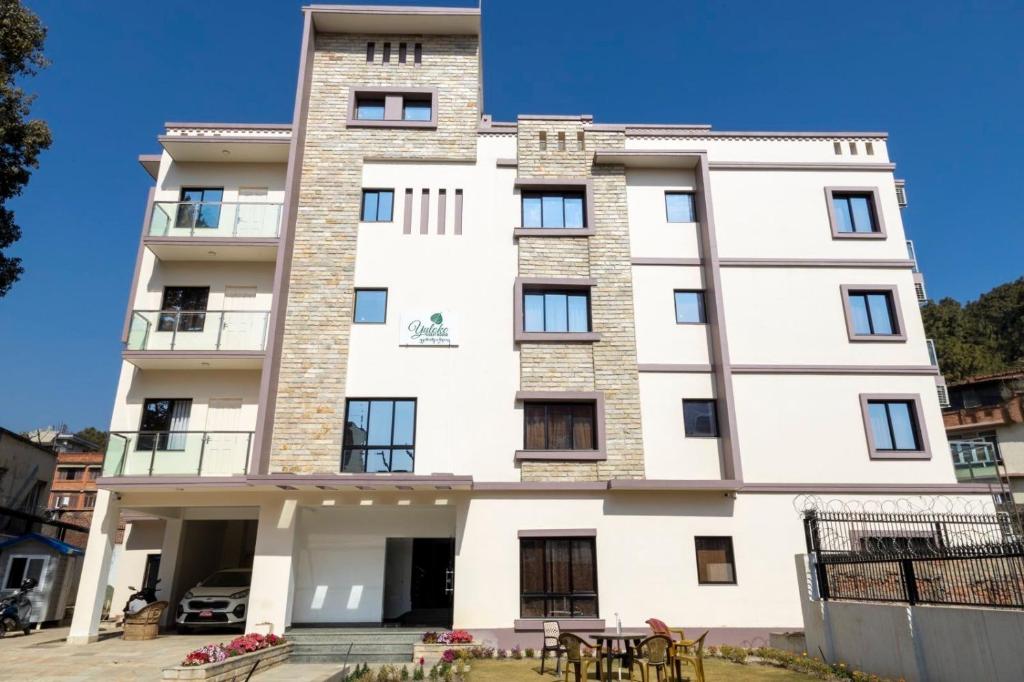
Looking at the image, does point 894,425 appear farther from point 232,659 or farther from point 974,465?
point 232,659

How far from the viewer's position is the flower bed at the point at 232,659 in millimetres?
9794

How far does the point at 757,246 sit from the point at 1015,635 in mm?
12673

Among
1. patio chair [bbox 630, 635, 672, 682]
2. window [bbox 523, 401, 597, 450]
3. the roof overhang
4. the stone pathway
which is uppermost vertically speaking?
the roof overhang

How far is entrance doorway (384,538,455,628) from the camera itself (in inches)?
696

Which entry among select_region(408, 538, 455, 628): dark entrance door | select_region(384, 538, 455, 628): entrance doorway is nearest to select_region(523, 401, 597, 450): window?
select_region(408, 538, 455, 628): dark entrance door

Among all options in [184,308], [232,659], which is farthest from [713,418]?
[184,308]

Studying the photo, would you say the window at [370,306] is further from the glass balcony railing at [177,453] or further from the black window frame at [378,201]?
the glass balcony railing at [177,453]

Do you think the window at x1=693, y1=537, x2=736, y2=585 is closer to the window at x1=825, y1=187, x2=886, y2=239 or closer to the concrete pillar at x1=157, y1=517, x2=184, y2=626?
the window at x1=825, y1=187, x2=886, y2=239

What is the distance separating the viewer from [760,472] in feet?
52.9

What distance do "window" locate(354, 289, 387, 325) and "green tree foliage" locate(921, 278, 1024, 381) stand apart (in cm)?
3607

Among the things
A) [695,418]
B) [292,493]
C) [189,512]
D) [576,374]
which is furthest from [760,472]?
[189,512]

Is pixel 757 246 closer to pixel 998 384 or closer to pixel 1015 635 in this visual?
pixel 1015 635

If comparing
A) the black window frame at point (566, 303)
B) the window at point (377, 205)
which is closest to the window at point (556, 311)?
the black window frame at point (566, 303)

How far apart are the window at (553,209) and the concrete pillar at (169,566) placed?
14.1 meters
